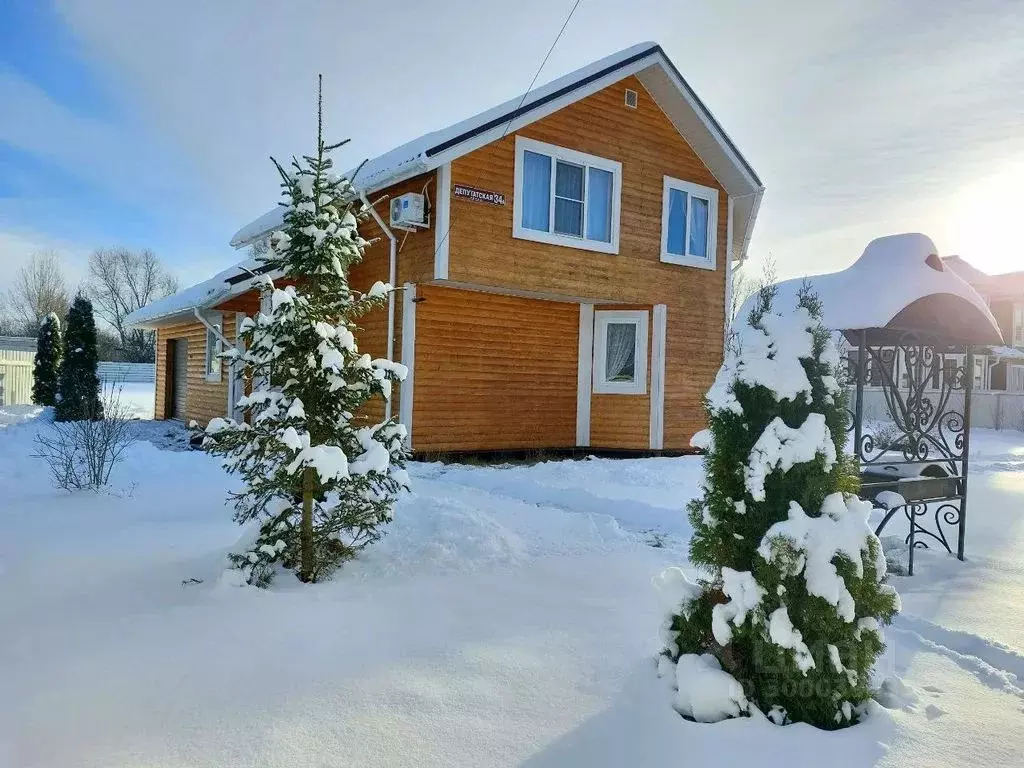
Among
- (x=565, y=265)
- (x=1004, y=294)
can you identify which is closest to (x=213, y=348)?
(x=565, y=265)

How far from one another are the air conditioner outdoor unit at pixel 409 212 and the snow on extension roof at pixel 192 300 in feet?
12.3

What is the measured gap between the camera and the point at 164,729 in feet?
8.55

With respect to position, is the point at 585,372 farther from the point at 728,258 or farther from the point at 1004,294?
the point at 1004,294

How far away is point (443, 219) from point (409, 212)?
53 centimetres

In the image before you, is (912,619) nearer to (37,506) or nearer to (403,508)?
(403,508)

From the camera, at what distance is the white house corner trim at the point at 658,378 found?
39.3 ft

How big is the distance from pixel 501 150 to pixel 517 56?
2.21 m

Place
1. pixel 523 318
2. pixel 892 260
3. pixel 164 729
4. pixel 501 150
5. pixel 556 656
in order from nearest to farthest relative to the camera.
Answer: pixel 164 729, pixel 556 656, pixel 892 260, pixel 501 150, pixel 523 318

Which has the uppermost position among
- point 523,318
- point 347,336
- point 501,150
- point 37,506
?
point 501,150

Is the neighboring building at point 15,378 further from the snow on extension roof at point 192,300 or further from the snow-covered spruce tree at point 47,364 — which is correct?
the snow on extension roof at point 192,300

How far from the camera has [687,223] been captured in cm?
1255

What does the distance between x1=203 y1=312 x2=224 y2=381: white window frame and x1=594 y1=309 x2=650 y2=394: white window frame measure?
894 centimetres

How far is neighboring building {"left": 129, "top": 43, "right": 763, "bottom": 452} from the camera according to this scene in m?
10.1

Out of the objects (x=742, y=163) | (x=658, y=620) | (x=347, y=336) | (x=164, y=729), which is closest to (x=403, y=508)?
(x=347, y=336)
